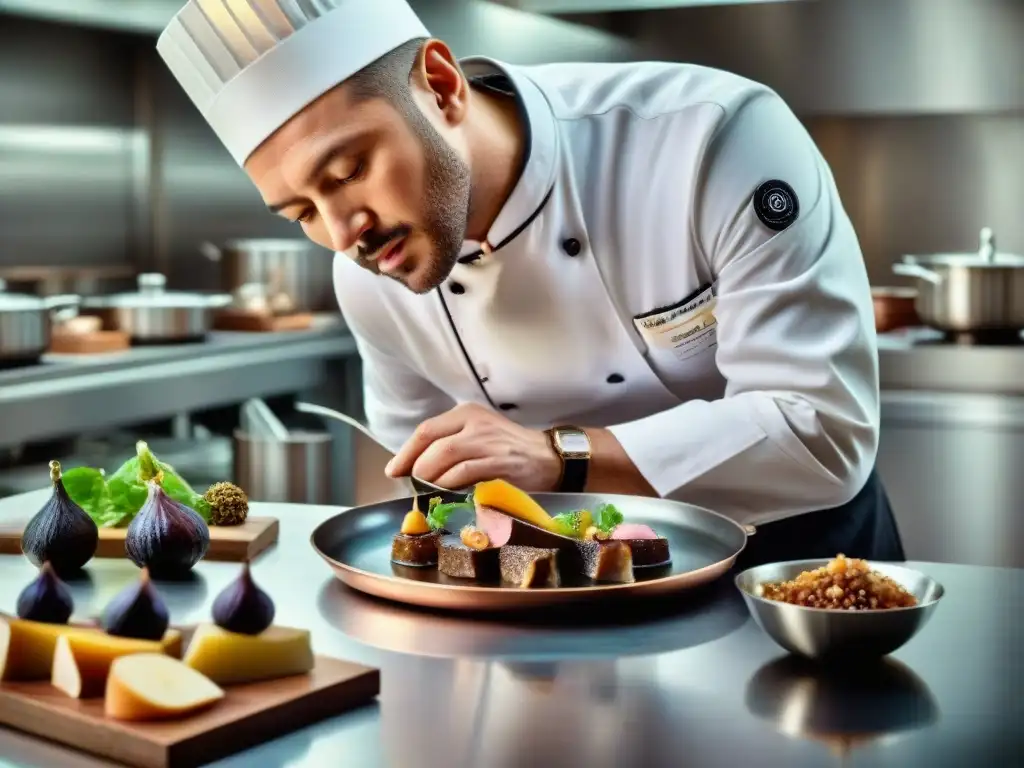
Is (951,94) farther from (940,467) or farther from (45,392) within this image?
(45,392)

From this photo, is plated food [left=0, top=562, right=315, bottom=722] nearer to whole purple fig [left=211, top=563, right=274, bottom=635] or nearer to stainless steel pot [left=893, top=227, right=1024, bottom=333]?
whole purple fig [left=211, top=563, right=274, bottom=635]

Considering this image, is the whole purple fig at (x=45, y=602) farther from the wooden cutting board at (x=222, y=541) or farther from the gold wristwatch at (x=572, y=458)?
the gold wristwatch at (x=572, y=458)

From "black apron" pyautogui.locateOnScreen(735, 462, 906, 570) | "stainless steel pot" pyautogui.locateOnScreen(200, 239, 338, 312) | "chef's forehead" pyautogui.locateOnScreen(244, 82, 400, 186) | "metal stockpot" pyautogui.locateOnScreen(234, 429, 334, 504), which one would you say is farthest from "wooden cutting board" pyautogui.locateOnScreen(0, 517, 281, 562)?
"stainless steel pot" pyautogui.locateOnScreen(200, 239, 338, 312)

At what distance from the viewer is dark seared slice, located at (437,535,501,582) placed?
54.8 inches

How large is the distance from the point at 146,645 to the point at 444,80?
39.9 inches

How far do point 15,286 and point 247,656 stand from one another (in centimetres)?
330

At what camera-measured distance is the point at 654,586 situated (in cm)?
131

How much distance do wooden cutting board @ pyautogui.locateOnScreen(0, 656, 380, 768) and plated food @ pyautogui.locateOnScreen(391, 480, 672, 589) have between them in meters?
0.28

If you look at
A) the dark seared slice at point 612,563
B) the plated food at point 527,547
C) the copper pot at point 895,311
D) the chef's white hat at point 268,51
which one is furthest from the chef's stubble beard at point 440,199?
the copper pot at point 895,311

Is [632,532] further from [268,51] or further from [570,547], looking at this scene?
[268,51]

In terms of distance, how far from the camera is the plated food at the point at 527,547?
4.47 ft

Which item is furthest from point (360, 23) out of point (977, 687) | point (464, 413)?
point (977, 687)

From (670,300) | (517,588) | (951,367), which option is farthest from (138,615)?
(951,367)

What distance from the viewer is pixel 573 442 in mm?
1784
